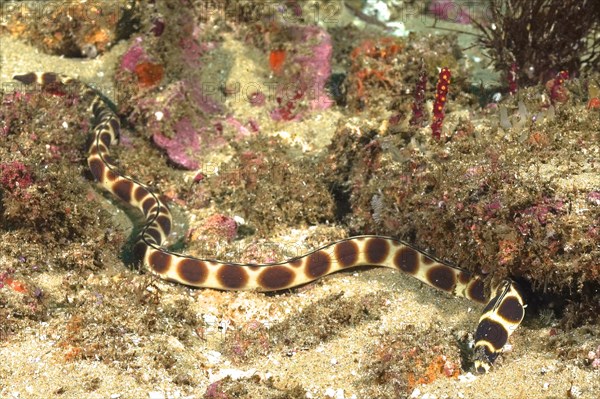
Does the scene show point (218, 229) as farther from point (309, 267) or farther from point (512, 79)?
point (512, 79)

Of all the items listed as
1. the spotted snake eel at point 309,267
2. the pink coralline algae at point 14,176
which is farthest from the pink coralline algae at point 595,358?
the pink coralline algae at point 14,176

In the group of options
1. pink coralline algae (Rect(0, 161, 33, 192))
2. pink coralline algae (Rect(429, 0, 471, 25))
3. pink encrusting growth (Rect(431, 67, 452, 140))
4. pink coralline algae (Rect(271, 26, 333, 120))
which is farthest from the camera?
pink coralline algae (Rect(429, 0, 471, 25))

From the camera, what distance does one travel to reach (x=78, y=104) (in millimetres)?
7004

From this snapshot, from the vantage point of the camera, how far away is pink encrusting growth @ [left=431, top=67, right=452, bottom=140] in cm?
516

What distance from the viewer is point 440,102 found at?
516 cm

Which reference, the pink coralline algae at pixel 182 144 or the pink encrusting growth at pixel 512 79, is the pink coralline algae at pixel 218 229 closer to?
the pink coralline algae at pixel 182 144

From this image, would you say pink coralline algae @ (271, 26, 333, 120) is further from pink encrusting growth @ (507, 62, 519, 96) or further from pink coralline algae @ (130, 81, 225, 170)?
pink encrusting growth @ (507, 62, 519, 96)

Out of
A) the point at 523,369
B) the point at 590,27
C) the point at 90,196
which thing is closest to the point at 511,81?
the point at 590,27

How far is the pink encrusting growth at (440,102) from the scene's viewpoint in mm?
5164

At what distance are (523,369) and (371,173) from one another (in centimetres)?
238

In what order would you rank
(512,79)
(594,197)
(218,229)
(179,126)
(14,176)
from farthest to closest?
(179,126) < (512,79) < (218,229) < (14,176) < (594,197)

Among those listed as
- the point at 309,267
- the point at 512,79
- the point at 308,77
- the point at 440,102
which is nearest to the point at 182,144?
the point at 308,77

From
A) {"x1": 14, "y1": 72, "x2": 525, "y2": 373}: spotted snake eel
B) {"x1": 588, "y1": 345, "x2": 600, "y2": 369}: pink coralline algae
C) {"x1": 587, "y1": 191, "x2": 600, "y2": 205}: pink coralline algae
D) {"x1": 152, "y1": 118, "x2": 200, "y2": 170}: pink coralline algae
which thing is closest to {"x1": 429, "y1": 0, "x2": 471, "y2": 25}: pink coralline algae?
{"x1": 152, "y1": 118, "x2": 200, "y2": 170}: pink coralline algae

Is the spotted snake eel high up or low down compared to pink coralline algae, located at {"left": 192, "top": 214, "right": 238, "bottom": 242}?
up
